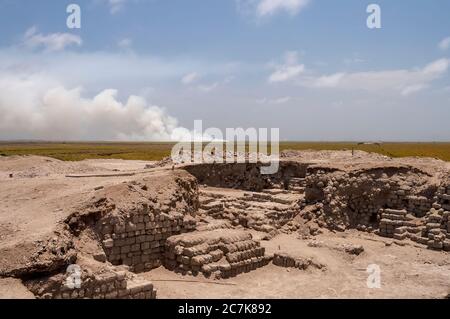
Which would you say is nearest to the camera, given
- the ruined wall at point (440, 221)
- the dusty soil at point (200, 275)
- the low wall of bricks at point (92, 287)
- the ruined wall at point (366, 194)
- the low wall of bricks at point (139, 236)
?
the low wall of bricks at point (92, 287)

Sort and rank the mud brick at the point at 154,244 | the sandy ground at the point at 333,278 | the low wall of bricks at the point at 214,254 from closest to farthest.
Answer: the sandy ground at the point at 333,278, the low wall of bricks at the point at 214,254, the mud brick at the point at 154,244

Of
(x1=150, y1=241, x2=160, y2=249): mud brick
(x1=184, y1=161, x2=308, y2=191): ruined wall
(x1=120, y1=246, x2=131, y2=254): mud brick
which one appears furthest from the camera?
(x1=184, y1=161, x2=308, y2=191): ruined wall

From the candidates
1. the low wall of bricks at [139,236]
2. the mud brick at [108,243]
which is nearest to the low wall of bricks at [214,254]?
the low wall of bricks at [139,236]

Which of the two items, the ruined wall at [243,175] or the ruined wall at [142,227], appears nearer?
the ruined wall at [142,227]

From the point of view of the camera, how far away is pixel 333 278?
1466cm

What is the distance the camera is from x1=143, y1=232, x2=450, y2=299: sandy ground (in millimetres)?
13281

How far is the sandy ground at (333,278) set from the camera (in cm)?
1328

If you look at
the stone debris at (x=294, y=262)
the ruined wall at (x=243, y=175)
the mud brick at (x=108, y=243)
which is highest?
the ruined wall at (x=243, y=175)

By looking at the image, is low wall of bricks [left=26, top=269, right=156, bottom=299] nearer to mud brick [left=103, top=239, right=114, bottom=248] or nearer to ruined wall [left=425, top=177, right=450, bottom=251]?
mud brick [left=103, top=239, right=114, bottom=248]

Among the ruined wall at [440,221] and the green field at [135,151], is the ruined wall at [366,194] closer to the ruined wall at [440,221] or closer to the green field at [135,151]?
the ruined wall at [440,221]

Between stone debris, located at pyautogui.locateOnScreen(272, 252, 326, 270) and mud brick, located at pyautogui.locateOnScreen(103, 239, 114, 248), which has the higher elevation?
mud brick, located at pyautogui.locateOnScreen(103, 239, 114, 248)

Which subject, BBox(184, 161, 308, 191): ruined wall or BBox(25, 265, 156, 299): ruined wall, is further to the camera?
BBox(184, 161, 308, 191): ruined wall

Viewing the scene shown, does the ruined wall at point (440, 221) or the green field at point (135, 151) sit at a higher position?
the green field at point (135, 151)

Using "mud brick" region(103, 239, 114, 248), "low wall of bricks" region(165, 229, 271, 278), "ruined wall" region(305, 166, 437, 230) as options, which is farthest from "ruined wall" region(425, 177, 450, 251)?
"mud brick" region(103, 239, 114, 248)
